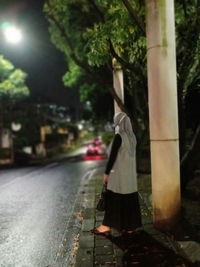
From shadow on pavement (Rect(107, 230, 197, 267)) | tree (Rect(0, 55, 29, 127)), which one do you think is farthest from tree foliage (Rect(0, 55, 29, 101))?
shadow on pavement (Rect(107, 230, 197, 267))

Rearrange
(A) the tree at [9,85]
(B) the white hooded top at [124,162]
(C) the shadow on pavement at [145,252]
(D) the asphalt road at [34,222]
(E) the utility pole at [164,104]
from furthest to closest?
(A) the tree at [9,85] < (B) the white hooded top at [124,162] < (E) the utility pole at [164,104] < (D) the asphalt road at [34,222] < (C) the shadow on pavement at [145,252]

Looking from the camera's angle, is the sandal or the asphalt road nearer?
the asphalt road

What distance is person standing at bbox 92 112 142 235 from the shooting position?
6238 mm

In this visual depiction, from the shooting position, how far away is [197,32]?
850 cm

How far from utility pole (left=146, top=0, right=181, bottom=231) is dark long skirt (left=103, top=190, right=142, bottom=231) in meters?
0.41

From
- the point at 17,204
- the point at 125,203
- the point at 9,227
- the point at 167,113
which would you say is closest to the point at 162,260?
the point at 125,203

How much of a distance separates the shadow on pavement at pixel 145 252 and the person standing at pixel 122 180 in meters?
0.21

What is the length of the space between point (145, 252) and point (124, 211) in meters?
0.95

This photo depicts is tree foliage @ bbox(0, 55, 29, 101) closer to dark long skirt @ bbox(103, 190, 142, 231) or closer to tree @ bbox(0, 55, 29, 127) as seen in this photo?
tree @ bbox(0, 55, 29, 127)

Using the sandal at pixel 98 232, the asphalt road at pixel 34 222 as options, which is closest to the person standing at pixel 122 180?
the sandal at pixel 98 232

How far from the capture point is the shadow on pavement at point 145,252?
5.16 meters

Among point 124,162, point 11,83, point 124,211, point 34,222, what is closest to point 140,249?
point 124,211

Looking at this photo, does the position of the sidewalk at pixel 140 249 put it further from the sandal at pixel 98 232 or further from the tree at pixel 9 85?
the tree at pixel 9 85

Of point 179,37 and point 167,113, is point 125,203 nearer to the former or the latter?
point 167,113
